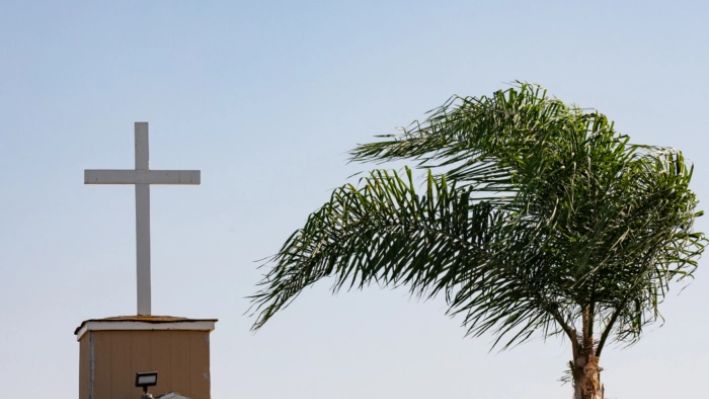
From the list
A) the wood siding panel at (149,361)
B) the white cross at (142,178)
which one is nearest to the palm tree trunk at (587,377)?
the wood siding panel at (149,361)

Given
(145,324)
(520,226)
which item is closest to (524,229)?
(520,226)

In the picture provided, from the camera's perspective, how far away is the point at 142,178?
43.3 feet

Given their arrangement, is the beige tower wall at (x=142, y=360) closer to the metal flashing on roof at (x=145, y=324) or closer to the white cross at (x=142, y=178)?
the metal flashing on roof at (x=145, y=324)

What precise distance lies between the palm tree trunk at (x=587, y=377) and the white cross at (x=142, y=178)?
4995 millimetres

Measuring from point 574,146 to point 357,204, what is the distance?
5.96ft

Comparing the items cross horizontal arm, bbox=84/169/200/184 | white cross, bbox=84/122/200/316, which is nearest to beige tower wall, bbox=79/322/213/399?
white cross, bbox=84/122/200/316

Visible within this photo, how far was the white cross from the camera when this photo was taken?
12852mm

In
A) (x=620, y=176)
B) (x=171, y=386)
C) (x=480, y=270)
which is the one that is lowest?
(x=171, y=386)

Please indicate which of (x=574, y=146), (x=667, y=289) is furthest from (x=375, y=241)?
(x=667, y=289)

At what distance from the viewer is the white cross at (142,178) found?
12852 mm

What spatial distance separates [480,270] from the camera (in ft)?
32.1

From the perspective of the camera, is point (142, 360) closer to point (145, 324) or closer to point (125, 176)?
point (145, 324)

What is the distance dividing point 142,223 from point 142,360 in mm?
1932

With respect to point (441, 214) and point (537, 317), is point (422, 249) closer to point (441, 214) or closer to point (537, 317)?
point (441, 214)
